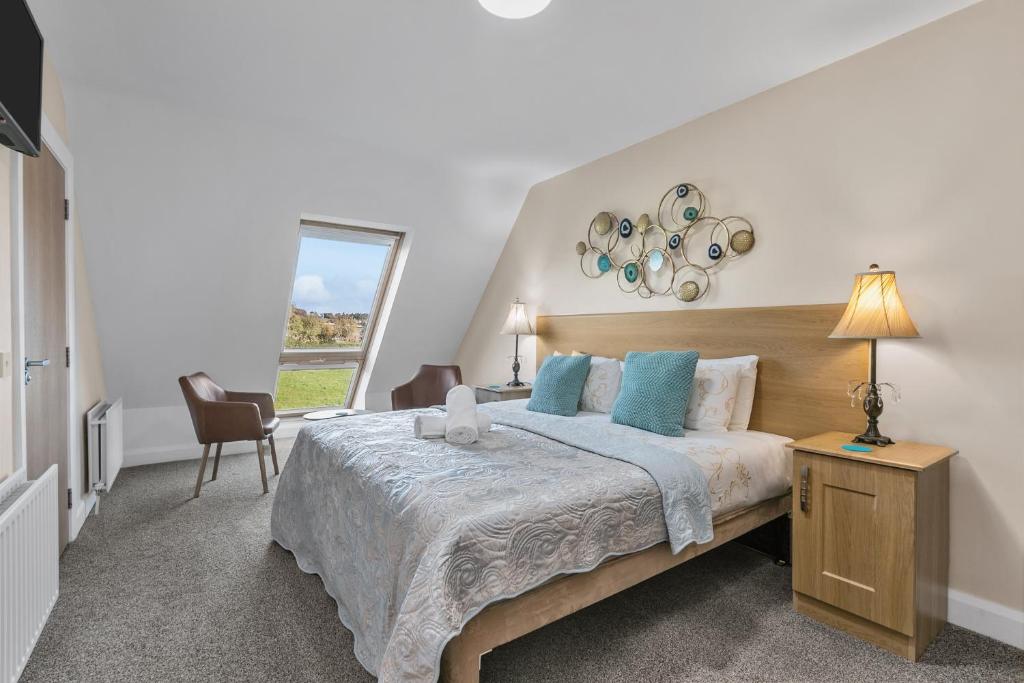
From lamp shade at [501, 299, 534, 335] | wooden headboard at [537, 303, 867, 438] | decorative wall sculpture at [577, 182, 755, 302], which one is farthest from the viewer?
lamp shade at [501, 299, 534, 335]

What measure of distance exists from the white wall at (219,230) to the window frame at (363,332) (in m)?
0.24

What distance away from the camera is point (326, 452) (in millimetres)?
2410

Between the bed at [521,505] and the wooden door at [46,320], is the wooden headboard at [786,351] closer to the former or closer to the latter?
the bed at [521,505]

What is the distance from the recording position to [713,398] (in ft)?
9.16

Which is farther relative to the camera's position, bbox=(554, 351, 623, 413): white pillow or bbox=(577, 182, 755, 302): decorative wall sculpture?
bbox=(554, 351, 623, 413): white pillow

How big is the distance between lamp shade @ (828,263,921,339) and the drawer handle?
0.58 m

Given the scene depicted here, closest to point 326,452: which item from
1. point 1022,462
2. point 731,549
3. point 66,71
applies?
point 731,549

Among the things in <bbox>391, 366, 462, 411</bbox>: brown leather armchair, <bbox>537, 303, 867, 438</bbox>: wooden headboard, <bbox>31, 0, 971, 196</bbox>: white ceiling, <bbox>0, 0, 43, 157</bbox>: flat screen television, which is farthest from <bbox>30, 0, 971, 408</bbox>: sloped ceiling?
<bbox>537, 303, 867, 438</bbox>: wooden headboard

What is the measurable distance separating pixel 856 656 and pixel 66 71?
4345mm

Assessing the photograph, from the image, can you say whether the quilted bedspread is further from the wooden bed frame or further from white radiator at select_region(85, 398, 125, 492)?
white radiator at select_region(85, 398, 125, 492)

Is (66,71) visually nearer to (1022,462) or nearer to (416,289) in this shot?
(416,289)

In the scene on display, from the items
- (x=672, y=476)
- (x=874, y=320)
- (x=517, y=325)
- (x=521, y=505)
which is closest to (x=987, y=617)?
(x=874, y=320)

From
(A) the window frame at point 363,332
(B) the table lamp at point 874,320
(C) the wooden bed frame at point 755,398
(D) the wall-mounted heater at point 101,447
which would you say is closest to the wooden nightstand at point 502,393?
(C) the wooden bed frame at point 755,398

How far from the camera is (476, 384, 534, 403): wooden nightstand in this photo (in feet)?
13.8
